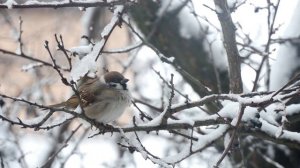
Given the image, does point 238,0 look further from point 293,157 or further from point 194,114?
point 194,114

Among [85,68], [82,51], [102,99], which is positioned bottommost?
[85,68]

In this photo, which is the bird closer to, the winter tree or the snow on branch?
the winter tree

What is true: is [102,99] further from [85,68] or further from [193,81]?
[85,68]

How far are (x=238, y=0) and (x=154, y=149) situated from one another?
6.10 meters

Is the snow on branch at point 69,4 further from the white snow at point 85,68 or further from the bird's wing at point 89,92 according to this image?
the bird's wing at point 89,92

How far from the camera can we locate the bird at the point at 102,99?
3.46 metres

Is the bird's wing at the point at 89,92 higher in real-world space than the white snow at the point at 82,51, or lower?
higher

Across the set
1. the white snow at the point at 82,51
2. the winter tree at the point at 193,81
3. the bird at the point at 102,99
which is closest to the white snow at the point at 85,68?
the winter tree at the point at 193,81

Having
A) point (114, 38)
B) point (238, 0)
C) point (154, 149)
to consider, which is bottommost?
point (238, 0)

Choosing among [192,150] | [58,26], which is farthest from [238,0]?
[58,26]

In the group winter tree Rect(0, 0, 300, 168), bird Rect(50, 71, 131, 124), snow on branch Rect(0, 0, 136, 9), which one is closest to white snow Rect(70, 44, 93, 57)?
winter tree Rect(0, 0, 300, 168)

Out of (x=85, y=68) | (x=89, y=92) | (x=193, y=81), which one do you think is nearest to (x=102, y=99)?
(x=89, y=92)

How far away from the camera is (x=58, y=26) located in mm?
7969

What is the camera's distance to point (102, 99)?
11.7 ft
